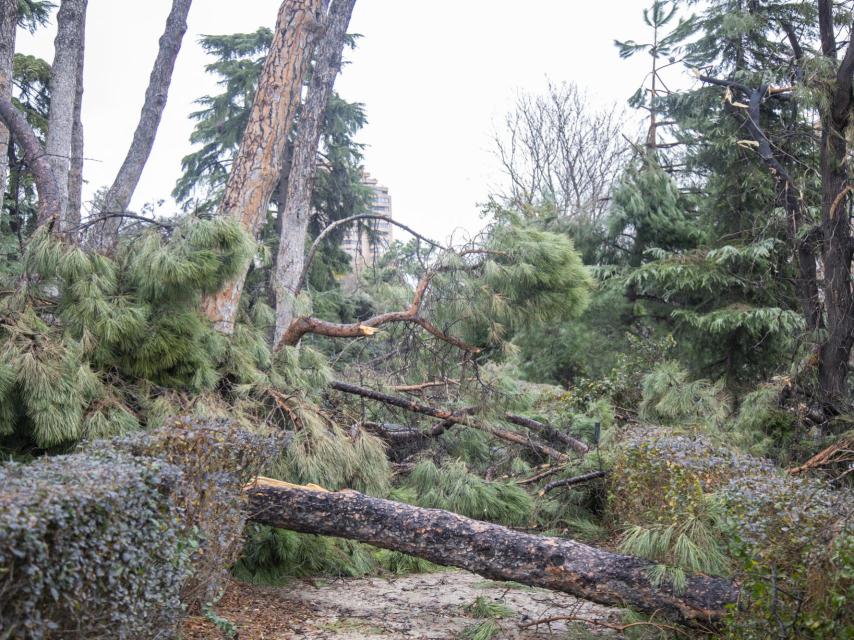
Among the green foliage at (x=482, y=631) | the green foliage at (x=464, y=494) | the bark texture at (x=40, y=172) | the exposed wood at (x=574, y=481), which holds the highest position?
the bark texture at (x=40, y=172)

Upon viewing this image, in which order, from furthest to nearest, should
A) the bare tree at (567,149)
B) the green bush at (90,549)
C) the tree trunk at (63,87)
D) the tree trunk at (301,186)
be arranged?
1. the bare tree at (567,149)
2. the tree trunk at (301,186)
3. the tree trunk at (63,87)
4. the green bush at (90,549)

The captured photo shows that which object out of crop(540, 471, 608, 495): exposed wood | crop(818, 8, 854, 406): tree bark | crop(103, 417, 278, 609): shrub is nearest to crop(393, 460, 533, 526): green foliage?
crop(540, 471, 608, 495): exposed wood

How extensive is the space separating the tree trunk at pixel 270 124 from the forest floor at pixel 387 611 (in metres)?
2.14

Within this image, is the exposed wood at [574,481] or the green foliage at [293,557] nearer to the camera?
the green foliage at [293,557]

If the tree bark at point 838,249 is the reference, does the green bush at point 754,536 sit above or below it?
below

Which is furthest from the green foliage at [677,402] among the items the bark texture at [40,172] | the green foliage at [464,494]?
the bark texture at [40,172]

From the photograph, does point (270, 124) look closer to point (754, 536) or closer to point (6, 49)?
point (6, 49)

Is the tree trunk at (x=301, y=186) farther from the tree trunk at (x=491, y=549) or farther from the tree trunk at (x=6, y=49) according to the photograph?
the tree trunk at (x=491, y=549)

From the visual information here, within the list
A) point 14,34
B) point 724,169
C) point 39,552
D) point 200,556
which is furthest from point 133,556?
point 724,169

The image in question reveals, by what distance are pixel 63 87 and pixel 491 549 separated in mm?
7137

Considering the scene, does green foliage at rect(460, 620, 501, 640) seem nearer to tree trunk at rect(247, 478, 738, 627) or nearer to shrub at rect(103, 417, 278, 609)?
tree trunk at rect(247, 478, 738, 627)

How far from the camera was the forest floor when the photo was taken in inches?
159

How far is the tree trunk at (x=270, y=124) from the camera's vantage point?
6.23 metres

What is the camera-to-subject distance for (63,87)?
333 inches
